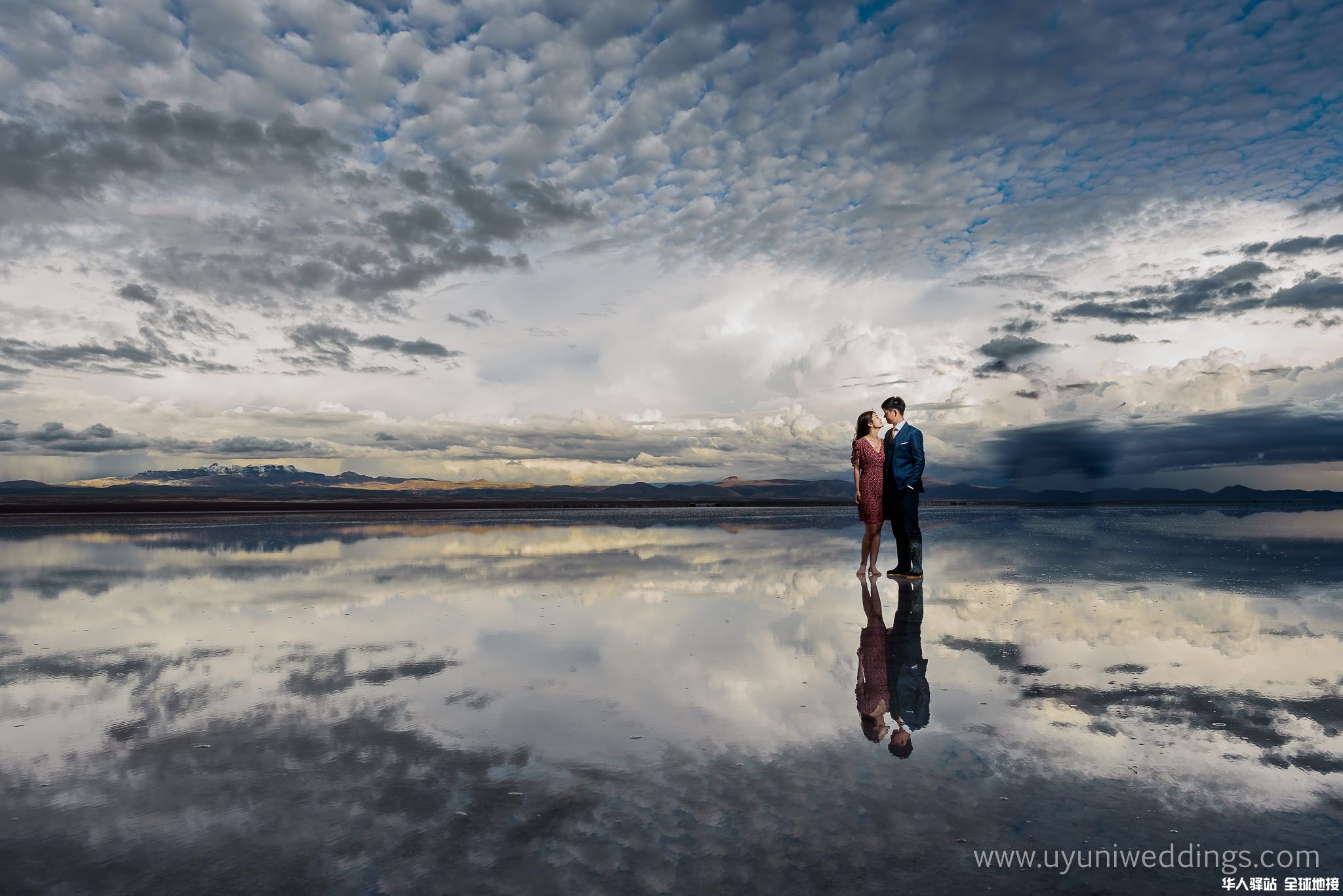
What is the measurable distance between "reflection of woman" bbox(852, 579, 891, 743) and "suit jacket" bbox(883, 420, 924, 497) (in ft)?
12.1

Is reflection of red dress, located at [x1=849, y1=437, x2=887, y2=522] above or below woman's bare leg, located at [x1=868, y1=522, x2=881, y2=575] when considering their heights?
above

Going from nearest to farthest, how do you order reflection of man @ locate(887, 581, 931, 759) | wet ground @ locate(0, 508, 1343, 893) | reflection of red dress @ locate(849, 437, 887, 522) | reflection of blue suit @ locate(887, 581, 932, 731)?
wet ground @ locate(0, 508, 1343, 893), reflection of man @ locate(887, 581, 931, 759), reflection of blue suit @ locate(887, 581, 932, 731), reflection of red dress @ locate(849, 437, 887, 522)

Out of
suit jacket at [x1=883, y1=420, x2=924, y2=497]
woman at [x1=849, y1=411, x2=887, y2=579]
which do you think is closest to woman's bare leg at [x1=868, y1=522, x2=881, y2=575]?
woman at [x1=849, y1=411, x2=887, y2=579]

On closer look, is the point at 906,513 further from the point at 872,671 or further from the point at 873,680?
the point at 873,680

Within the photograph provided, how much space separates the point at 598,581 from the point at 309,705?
249 inches

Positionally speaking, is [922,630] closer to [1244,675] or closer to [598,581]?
[1244,675]

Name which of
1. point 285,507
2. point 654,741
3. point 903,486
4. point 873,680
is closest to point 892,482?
point 903,486

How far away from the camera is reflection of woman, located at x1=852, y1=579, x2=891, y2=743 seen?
4375 millimetres

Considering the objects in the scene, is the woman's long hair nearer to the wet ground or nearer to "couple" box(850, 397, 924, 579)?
"couple" box(850, 397, 924, 579)

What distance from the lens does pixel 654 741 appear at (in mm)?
4129

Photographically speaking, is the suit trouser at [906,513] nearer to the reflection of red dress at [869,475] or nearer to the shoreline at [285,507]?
the reflection of red dress at [869,475]

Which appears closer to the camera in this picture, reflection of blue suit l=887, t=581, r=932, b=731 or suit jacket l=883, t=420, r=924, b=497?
reflection of blue suit l=887, t=581, r=932, b=731

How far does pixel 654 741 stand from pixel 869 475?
870cm

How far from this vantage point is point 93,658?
249 inches
